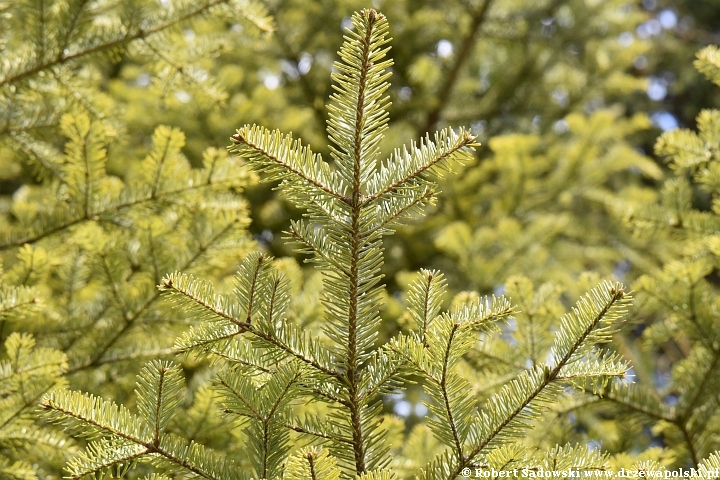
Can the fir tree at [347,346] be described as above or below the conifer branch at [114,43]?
below

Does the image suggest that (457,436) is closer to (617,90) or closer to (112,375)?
(112,375)

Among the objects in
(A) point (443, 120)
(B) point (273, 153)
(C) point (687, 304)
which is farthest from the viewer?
(A) point (443, 120)

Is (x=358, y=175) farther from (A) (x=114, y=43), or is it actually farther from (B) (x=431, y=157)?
(A) (x=114, y=43)

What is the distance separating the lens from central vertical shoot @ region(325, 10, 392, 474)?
1049 millimetres

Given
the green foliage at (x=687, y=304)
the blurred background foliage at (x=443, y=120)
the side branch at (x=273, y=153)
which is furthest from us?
the blurred background foliage at (x=443, y=120)

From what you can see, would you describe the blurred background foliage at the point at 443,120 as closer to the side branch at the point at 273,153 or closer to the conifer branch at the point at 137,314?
the conifer branch at the point at 137,314

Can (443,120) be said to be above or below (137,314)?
above

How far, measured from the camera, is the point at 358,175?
43.8 inches

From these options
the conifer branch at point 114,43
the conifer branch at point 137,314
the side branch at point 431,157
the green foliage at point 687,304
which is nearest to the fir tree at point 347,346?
the side branch at point 431,157

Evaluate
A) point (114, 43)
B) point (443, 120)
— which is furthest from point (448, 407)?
point (443, 120)

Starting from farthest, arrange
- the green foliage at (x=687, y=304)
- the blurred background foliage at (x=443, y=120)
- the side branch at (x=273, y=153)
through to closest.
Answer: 1. the blurred background foliage at (x=443, y=120)
2. the green foliage at (x=687, y=304)
3. the side branch at (x=273, y=153)

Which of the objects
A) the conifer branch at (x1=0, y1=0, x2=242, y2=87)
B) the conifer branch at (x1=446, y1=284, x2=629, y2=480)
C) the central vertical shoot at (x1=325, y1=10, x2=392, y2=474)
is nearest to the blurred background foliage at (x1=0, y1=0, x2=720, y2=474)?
the conifer branch at (x1=0, y1=0, x2=242, y2=87)

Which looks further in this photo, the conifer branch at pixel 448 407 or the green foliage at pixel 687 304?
the green foliage at pixel 687 304

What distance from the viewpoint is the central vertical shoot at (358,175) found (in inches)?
41.3
